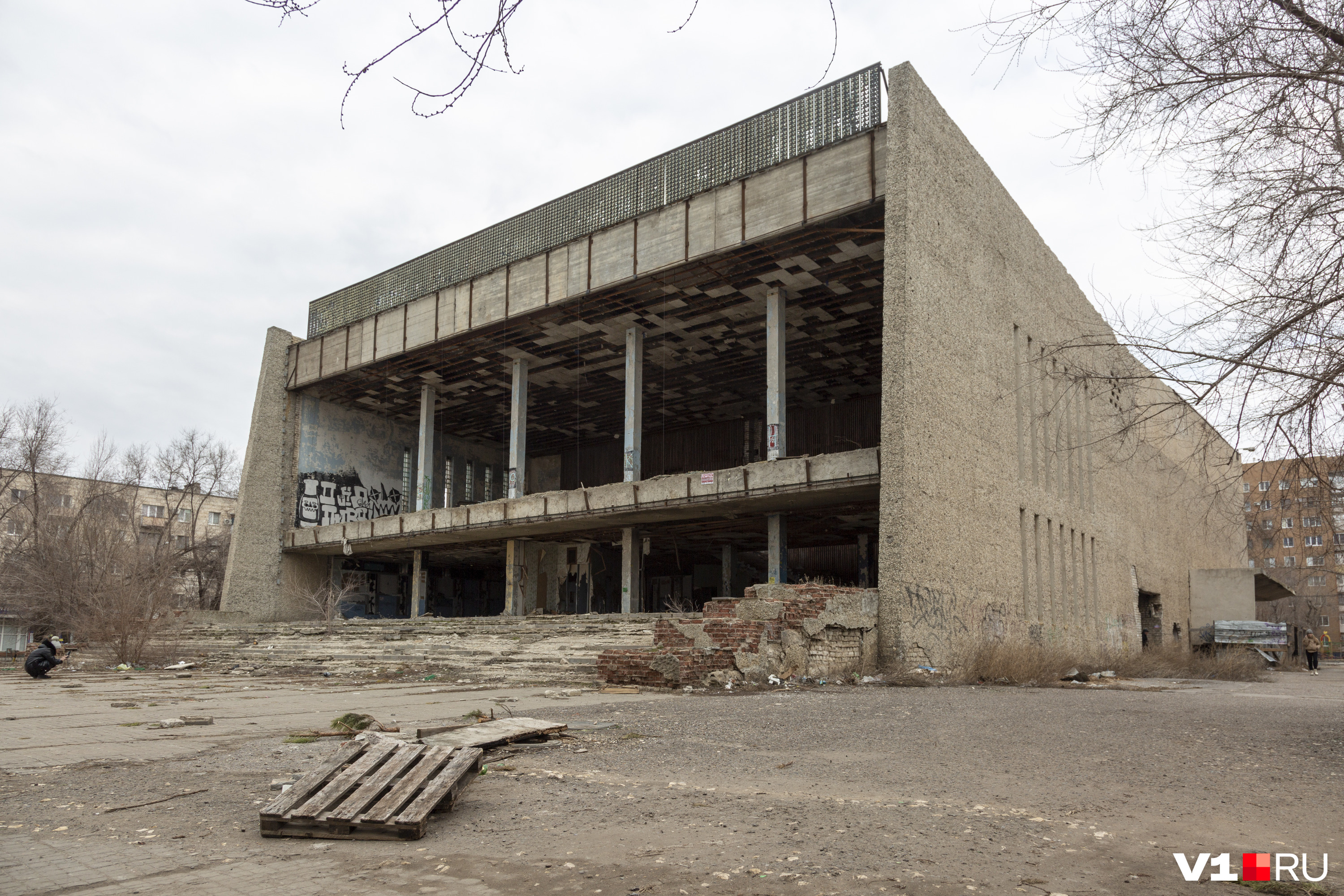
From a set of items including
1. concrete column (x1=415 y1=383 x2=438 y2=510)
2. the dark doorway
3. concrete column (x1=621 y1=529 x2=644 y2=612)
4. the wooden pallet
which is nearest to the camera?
the wooden pallet

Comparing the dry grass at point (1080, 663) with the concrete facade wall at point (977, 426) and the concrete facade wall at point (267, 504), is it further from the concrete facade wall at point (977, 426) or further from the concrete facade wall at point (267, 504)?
the concrete facade wall at point (267, 504)

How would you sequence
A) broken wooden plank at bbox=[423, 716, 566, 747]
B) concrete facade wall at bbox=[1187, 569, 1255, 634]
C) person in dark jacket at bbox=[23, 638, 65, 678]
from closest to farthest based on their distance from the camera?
broken wooden plank at bbox=[423, 716, 566, 747] → person in dark jacket at bbox=[23, 638, 65, 678] → concrete facade wall at bbox=[1187, 569, 1255, 634]

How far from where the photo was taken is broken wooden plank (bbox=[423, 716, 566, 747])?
20.4 feet

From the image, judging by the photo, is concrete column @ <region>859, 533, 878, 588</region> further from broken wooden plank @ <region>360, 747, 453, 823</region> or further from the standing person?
broken wooden plank @ <region>360, 747, 453, 823</region>

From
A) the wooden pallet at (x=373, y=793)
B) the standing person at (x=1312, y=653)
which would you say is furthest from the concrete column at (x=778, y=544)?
the standing person at (x=1312, y=653)

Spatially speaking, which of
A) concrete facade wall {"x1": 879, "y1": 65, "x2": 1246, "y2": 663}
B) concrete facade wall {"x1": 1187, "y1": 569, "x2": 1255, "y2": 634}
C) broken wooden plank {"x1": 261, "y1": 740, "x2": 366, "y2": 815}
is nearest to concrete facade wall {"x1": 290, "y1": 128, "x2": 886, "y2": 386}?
concrete facade wall {"x1": 879, "y1": 65, "x2": 1246, "y2": 663}

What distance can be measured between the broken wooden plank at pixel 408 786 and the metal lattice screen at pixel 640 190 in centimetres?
1697

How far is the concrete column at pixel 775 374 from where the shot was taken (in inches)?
844

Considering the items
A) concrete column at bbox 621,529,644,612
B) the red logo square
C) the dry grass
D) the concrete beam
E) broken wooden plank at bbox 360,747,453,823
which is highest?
the concrete beam

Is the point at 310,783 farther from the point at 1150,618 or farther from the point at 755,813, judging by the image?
the point at 1150,618

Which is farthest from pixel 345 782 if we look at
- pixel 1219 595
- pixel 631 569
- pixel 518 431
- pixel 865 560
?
pixel 1219 595

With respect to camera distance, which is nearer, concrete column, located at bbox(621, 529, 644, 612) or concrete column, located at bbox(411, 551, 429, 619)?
concrete column, located at bbox(621, 529, 644, 612)

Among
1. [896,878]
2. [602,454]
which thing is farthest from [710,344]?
[896,878]

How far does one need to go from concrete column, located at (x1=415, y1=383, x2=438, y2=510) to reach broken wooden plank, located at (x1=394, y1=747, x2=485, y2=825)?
26259 millimetres
